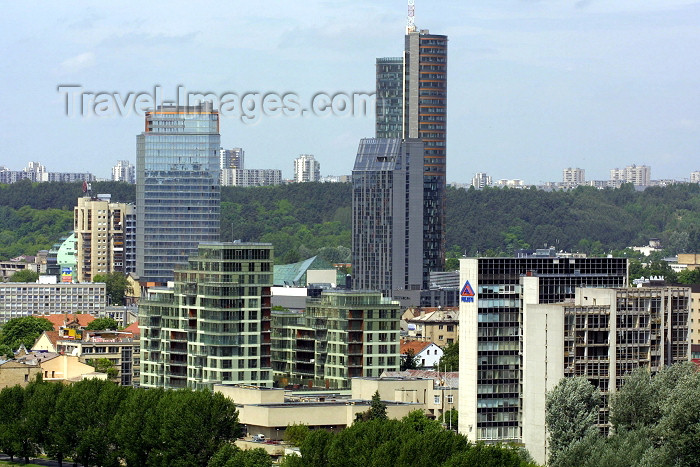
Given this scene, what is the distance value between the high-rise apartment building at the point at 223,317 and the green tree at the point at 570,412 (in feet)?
99.3

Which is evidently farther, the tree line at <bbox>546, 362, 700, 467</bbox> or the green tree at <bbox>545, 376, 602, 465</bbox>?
the green tree at <bbox>545, 376, 602, 465</bbox>

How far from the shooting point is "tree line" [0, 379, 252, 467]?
343 feet

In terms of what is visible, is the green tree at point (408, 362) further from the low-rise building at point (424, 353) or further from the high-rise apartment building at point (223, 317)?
the high-rise apartment building at point (223, 317)

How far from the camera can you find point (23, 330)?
174 m

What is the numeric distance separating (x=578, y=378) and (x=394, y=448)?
15248 millimetres

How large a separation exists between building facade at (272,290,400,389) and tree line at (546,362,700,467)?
31.1 m

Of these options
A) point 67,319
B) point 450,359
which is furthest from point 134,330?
point 450,359

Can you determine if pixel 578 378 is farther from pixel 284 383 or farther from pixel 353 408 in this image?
pixel 284 383

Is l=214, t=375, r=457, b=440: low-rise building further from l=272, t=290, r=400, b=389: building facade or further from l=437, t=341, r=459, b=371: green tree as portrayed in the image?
l=437, t=341, r=459, b=371: green tree

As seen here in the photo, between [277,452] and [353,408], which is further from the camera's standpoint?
[353,408]

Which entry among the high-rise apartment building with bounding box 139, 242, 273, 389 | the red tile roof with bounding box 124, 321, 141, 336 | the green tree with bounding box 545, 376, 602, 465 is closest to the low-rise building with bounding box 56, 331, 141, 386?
the red tile roof with bounding box 124, 321, 141, 336

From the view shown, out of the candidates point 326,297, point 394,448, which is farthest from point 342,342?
point 394,448

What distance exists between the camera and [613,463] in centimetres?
8756

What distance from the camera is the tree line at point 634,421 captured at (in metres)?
89.2
